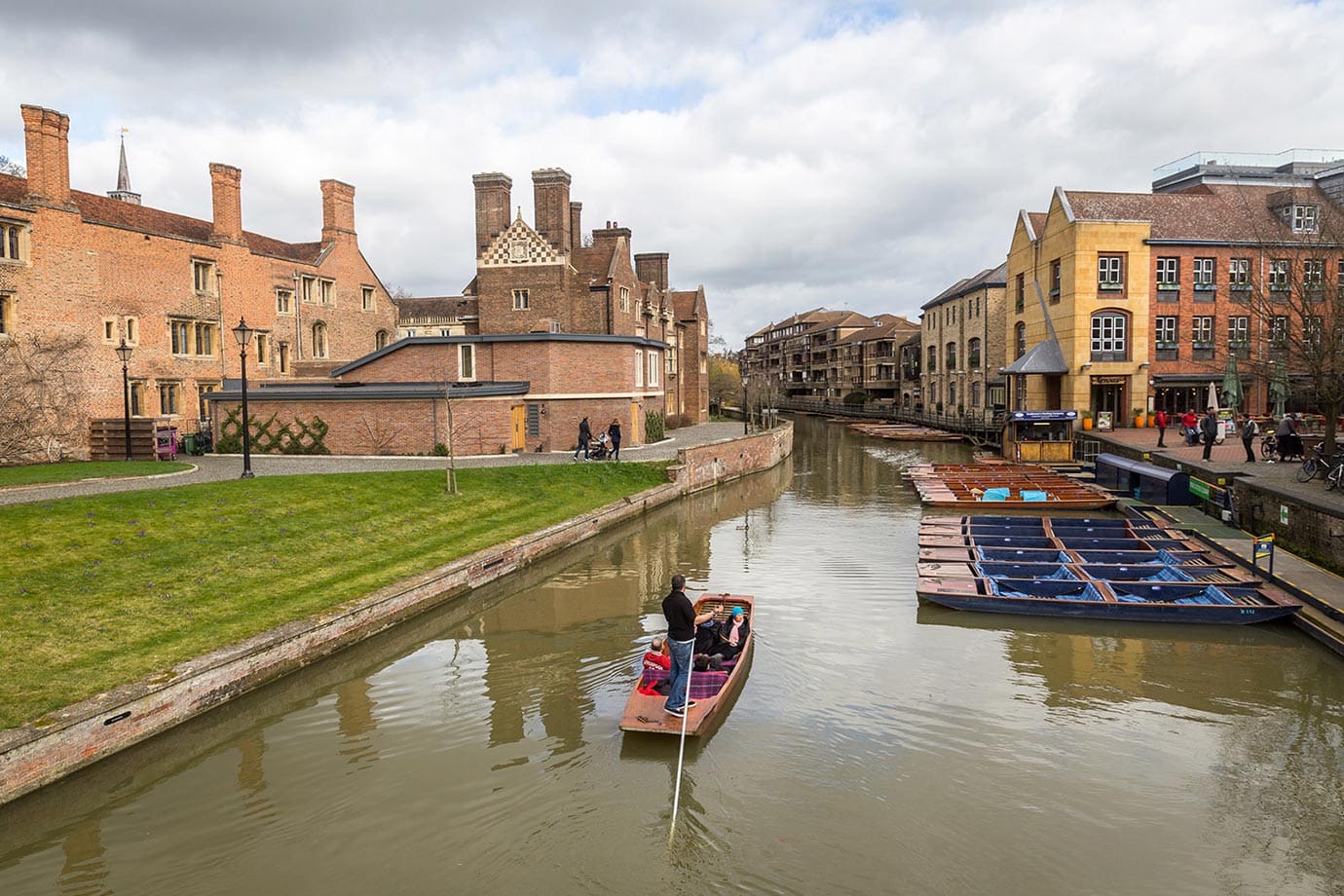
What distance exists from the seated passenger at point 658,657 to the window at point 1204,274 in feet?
133

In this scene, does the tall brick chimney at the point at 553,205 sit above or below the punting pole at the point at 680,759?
above

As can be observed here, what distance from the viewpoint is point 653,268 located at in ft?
173

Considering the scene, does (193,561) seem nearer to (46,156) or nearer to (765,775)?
(765,775)

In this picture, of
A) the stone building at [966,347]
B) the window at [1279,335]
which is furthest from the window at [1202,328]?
the window at [1279,335]

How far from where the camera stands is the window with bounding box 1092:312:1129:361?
1577 inches

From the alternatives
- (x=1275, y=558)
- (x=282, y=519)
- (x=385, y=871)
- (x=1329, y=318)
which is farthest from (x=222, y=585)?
(x=1329, y=318)

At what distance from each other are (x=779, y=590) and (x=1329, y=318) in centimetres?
1890

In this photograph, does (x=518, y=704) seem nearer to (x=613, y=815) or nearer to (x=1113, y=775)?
(x=613, y=815)

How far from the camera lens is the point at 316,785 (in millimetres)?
8914

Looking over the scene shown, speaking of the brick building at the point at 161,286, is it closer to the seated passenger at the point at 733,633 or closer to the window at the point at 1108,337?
the seated passenger at the point at 733,633

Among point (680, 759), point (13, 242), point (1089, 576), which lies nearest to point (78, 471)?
point (13, 242)

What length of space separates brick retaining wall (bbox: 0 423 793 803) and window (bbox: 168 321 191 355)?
68.5 feet

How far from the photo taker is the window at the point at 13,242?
2555cm

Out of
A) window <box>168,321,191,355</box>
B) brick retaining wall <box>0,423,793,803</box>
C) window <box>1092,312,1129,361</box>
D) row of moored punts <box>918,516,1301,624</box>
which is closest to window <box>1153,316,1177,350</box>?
window <box>1092,312,1129,361</box>
